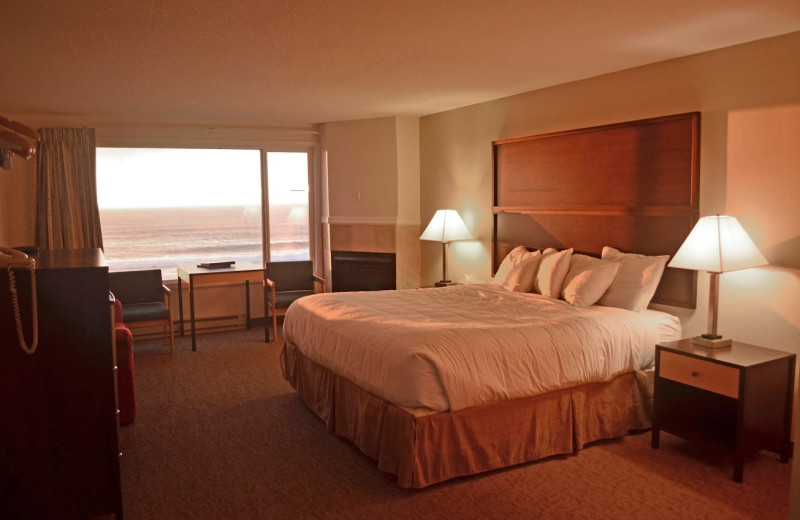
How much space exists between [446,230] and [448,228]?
0.03m

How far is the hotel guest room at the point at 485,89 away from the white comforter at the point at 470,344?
0.45m

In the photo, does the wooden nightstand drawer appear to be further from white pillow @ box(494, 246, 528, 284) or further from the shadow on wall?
white pillow @ box(494, 246, 528, 284)

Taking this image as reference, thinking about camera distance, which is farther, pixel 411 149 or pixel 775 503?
pixel 411 149

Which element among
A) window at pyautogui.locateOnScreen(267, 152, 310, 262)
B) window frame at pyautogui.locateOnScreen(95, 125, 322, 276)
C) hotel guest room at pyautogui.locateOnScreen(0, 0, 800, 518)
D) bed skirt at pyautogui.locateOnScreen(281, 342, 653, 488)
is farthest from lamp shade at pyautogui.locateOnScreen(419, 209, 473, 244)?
bed skirt at pyautogui.locateOnScreen(281, 342, 653, 488)

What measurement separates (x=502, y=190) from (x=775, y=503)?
3.43 m

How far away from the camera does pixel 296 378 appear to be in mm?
4633

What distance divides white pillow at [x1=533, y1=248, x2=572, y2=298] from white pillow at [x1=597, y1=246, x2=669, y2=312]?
38 centimetres

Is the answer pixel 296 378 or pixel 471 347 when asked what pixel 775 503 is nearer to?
pixel 471 347

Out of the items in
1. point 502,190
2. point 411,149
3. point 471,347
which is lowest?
point 471,347

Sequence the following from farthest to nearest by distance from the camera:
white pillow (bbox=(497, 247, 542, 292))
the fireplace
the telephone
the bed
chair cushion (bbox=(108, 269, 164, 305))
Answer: the fireplace, chair cushion (bbox=(108, 269, 164, 305)), white pillow (bbox=(497, 247, 542, 292)), the bed, the telephone

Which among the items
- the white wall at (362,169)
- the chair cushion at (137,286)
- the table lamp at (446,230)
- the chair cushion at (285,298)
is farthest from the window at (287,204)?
the table lamp at (446,230)

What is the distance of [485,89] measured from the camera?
530 centimetres

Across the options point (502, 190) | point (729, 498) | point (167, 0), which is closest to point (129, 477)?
point (167, 0)

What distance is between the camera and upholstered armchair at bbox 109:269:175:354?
5906mm
